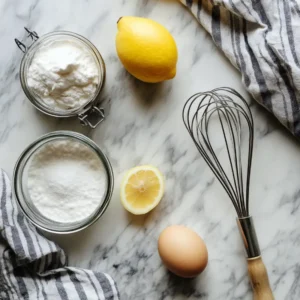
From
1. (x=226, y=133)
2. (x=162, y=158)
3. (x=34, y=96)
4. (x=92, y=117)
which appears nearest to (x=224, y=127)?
(x=226, y=133)

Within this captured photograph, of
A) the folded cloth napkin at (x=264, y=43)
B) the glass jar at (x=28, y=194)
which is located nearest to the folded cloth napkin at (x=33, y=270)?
the glass jar at (x=28, y=194)

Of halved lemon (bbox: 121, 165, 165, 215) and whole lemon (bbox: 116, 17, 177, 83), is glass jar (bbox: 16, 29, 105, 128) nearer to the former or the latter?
whole lemon (bbox: 116, 17, 177, 83)

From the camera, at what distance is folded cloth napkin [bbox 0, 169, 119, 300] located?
95cm

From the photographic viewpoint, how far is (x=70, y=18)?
39.8 inches

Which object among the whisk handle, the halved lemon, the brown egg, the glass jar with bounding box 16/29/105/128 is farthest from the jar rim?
the whisk handle

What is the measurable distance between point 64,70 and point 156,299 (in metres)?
0.48

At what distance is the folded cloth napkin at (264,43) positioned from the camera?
938 mm

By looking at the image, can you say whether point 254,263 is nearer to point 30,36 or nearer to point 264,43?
point 264,43

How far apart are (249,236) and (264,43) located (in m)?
0.36

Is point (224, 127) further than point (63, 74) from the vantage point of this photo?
Yes

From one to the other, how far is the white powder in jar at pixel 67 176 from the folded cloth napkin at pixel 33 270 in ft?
0.16

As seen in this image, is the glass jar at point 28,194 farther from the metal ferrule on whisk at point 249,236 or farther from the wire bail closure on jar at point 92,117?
the metal ferrule on whisk at point 249,236

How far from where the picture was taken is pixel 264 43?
96 cm

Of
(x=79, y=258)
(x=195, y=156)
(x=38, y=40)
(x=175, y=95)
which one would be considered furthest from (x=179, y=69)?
(x=79, y=258)
